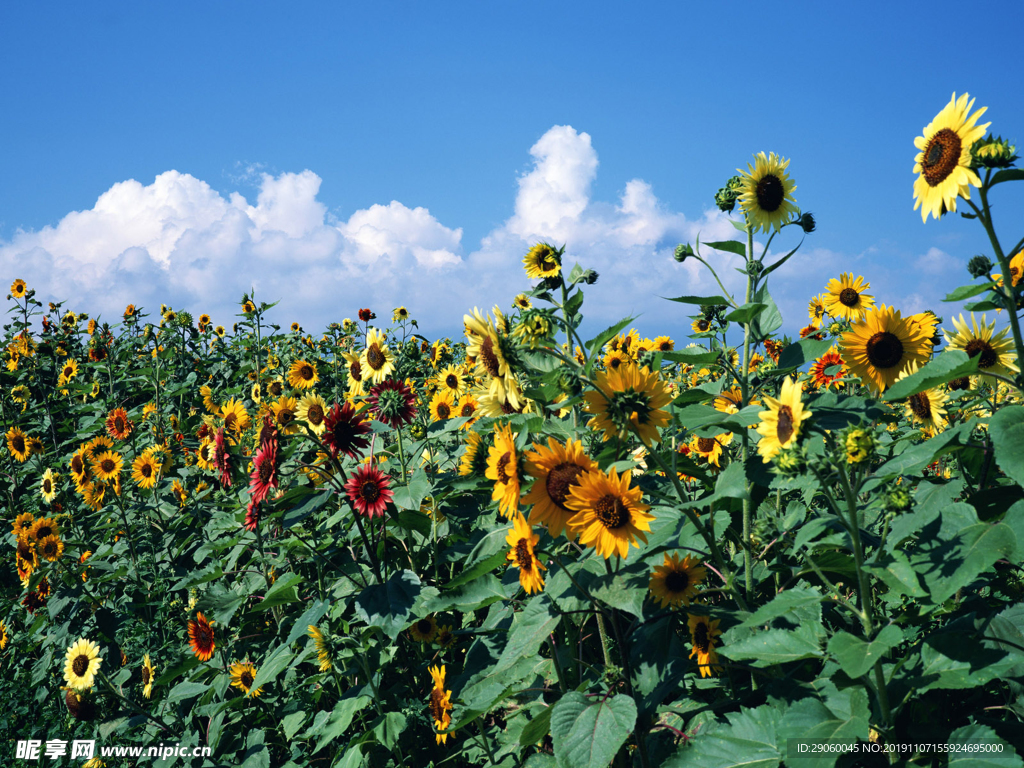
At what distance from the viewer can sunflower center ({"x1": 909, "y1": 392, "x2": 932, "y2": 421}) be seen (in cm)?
310

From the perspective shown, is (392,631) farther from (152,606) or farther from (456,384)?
(152,606)

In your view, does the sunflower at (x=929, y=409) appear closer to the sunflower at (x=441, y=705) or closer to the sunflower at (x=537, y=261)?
the sunflower at (x=537, y=261)

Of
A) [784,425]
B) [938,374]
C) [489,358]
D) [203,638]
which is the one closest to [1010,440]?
[938,374]

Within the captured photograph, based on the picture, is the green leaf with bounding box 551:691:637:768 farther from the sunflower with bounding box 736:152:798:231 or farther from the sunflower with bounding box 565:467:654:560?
the sunflower with bounding box 736:152:798:231

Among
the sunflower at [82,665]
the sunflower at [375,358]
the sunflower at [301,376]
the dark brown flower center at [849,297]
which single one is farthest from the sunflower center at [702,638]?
the sunflower at [301,376]

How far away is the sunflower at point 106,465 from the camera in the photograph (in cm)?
541

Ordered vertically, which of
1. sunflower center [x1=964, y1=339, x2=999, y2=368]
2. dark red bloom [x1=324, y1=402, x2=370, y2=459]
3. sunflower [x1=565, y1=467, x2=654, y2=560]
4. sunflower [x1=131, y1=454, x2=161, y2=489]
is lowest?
sunflower [x1=565, y1=467, x2=654, y2=560]

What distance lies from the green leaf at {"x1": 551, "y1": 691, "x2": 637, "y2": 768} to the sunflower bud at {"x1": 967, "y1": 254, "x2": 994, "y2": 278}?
1.64 metres

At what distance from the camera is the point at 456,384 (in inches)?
198

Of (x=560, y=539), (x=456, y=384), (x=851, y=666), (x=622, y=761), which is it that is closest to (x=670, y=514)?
(x=560, y=539)

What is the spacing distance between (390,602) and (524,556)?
631mm

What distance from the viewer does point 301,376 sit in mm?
5211

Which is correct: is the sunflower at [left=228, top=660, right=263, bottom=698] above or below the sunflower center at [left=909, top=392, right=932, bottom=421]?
below

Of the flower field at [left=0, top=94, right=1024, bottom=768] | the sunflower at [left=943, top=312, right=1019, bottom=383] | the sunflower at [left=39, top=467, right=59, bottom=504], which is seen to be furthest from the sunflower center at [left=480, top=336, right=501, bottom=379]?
the sunflower at [left=39, top=467, right=59, bottom=504]
